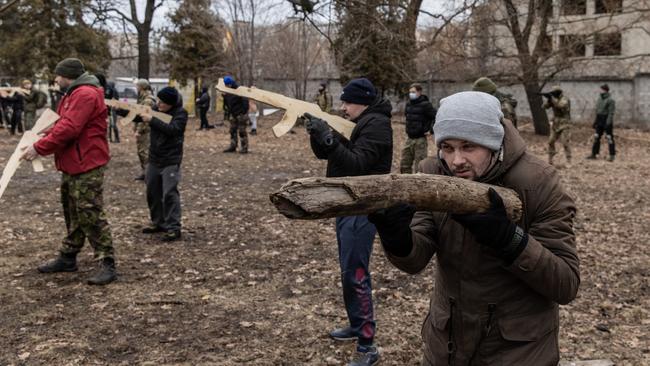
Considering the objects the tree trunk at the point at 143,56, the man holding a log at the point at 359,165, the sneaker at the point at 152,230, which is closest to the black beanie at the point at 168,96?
the sneaker at the point at 152,230

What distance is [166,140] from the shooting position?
7.62 meters

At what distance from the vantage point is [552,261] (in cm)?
217

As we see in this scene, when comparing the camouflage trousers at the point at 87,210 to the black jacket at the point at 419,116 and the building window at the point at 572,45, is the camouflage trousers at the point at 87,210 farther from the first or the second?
the building window at the point at 572,45

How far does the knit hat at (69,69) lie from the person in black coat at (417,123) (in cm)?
599

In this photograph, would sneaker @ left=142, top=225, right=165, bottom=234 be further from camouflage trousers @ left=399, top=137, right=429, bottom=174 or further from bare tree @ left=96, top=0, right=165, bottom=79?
bare tree @ left=96, top=0, right=165, bottom=79

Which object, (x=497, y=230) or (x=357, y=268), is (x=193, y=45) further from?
(x=497, y=230)

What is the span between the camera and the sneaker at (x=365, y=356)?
14.8ft

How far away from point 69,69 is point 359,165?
10.8ft

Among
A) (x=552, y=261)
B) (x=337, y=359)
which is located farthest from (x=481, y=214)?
(x=337, y=359)

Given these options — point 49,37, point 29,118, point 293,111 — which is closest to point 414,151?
point 293,111

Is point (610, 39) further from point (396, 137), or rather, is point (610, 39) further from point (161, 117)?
point (161, 117)

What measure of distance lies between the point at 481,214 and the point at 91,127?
4.85m

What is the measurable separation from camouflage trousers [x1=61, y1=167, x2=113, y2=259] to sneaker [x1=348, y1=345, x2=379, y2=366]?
9.67 ft

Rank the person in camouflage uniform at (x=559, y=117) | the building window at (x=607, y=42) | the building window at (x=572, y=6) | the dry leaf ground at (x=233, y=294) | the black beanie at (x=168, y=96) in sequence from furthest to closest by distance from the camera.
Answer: the building window at (x=607, y=42), the building window at (x=572, y=6), the person in camouflage uniform at (x=559, y=117), the black beanie at (x=168, y=96), the dry leaf ground at (x=233, y=294)
